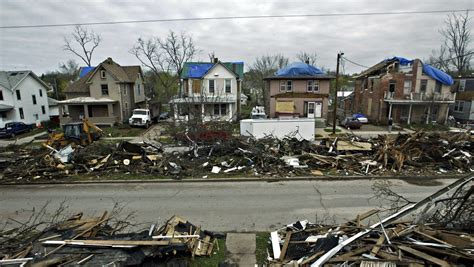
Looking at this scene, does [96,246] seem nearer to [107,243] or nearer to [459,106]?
[107,243]

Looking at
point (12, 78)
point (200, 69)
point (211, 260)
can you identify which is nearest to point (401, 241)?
point (211, 260)

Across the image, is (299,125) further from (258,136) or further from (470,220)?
(470,220)

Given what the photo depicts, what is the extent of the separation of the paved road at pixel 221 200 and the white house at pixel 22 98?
1142 inches

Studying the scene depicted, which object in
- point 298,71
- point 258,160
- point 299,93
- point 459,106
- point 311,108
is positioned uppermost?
point 298,71

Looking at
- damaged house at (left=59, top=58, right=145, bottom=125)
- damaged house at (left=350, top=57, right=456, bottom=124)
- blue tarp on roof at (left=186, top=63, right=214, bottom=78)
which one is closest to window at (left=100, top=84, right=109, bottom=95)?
damaged house at (left=59, top=58, right=145, bottom=125)

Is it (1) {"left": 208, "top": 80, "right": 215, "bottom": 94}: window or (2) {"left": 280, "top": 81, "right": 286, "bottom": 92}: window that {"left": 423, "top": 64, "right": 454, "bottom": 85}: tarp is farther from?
(1) {"left": 208, "top": 80, "right": 215, "bottom": 94}: window

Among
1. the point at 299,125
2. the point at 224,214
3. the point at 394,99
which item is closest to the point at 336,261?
the point at 224,214

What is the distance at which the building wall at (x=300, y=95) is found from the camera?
32.2 metres

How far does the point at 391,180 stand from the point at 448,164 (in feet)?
14.1

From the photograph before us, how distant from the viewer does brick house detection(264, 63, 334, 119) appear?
32188 millimetres

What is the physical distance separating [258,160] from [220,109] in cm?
2150

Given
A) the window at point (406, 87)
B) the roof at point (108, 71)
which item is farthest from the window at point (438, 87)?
the roof at point (108, 71)

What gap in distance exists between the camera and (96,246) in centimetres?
513

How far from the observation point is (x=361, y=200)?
940 cm
